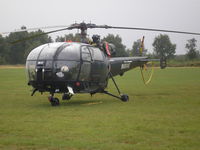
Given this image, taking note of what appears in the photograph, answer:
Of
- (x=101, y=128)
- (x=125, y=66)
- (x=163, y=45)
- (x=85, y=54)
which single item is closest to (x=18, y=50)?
(x=163, y=45)

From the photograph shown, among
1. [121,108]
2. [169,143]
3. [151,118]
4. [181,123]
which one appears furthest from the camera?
[121,108]

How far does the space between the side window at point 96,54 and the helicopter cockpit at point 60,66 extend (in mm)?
176

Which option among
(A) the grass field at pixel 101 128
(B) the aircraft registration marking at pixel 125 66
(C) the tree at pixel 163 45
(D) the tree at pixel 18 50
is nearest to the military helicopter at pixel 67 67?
(A) the grass field at pixel 101 128

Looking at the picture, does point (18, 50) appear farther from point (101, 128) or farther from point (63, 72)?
point (101, 128)

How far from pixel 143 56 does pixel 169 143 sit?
43.3 feet

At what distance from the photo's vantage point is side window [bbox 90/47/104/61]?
14.8 m

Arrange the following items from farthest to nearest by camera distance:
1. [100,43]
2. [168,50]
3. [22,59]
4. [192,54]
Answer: [168,50], [192,54], [22,59], [100,43]

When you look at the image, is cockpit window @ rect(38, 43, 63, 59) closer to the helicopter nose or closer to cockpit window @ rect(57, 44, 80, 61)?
cockpit window @ rect(57, 44, 80, 61)

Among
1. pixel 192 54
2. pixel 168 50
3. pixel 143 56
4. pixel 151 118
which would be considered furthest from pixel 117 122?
pixel 168 50

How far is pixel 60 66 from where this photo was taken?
13375 mm

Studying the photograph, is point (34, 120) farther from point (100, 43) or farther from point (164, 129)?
point (100, 43)

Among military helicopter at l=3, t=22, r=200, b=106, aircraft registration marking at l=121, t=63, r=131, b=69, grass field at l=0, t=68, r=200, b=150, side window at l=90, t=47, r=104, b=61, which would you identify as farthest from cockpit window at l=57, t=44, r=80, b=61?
aircraft registration marking at l=121, t=63, r=131, b=69

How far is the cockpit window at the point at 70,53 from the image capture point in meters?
13.5

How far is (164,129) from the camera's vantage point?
29.6 feet
